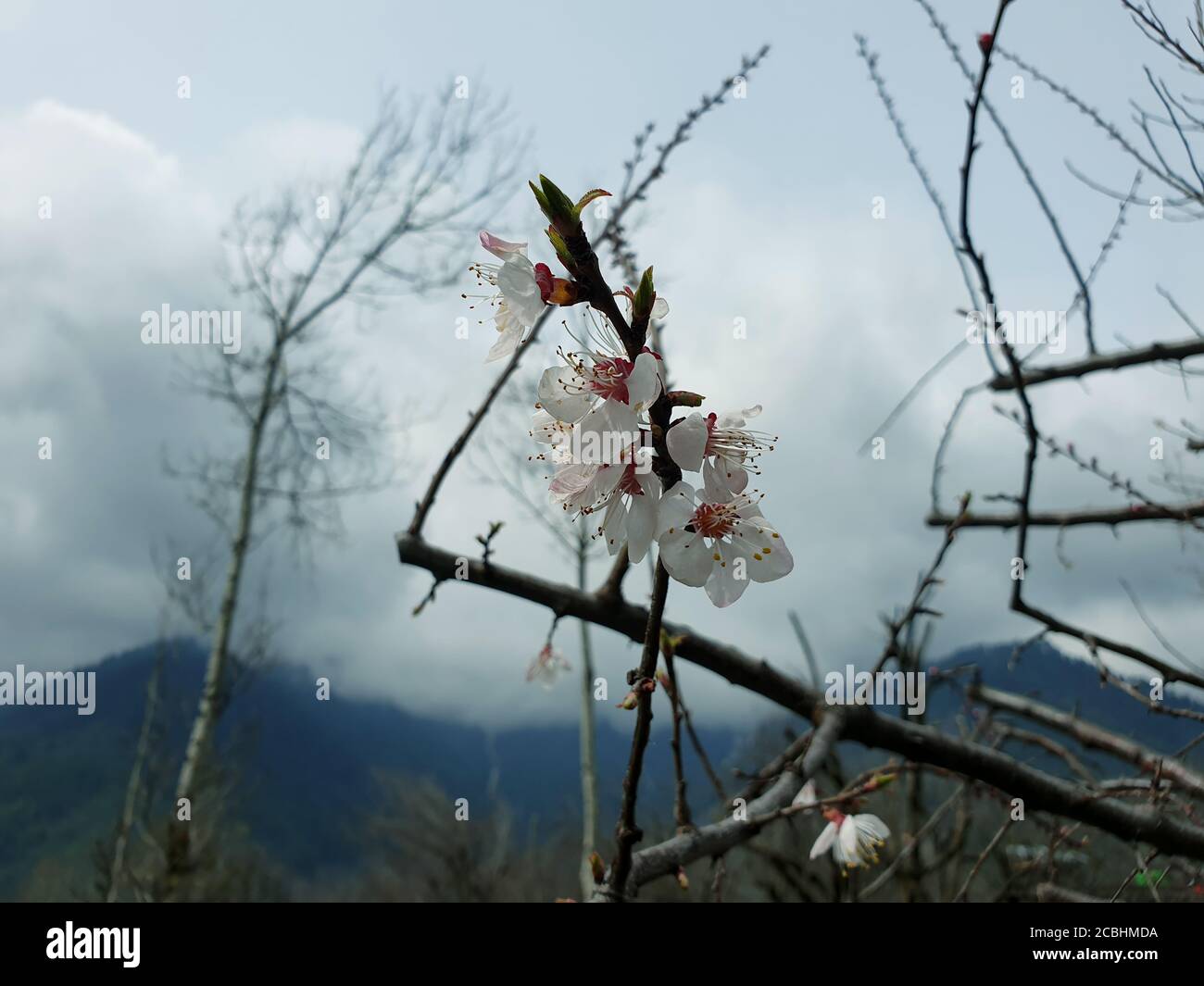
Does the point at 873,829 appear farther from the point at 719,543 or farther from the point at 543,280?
the point at 543,280

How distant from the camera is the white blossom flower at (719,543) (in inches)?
26.1

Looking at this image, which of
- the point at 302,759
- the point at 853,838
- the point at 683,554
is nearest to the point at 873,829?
the point at 853,838

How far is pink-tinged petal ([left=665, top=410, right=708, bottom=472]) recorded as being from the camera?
2.13ft

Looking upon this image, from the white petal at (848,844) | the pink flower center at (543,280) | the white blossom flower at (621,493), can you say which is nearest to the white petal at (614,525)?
the white blossom flower at (621,493)

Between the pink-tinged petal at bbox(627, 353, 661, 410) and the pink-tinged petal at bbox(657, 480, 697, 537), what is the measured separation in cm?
8

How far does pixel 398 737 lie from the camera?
10619cm

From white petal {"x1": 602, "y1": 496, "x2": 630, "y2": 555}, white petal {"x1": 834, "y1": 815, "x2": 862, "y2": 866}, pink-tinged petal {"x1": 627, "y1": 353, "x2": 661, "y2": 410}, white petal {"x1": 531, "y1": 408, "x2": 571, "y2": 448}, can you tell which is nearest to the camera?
pink-tinged petal {"x1": 627, "y1": 353, "x2": 661, "y2": 410}

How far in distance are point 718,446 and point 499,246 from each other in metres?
0.31

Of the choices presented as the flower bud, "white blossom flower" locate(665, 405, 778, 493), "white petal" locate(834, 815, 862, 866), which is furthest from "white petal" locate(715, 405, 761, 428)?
"white petal" locate(834, 815, 862, 866)

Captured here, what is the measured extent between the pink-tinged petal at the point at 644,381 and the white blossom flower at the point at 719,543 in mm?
85

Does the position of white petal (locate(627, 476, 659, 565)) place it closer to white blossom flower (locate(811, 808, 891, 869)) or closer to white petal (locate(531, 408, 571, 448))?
white petal (locate(531, 408, 571, 448))
